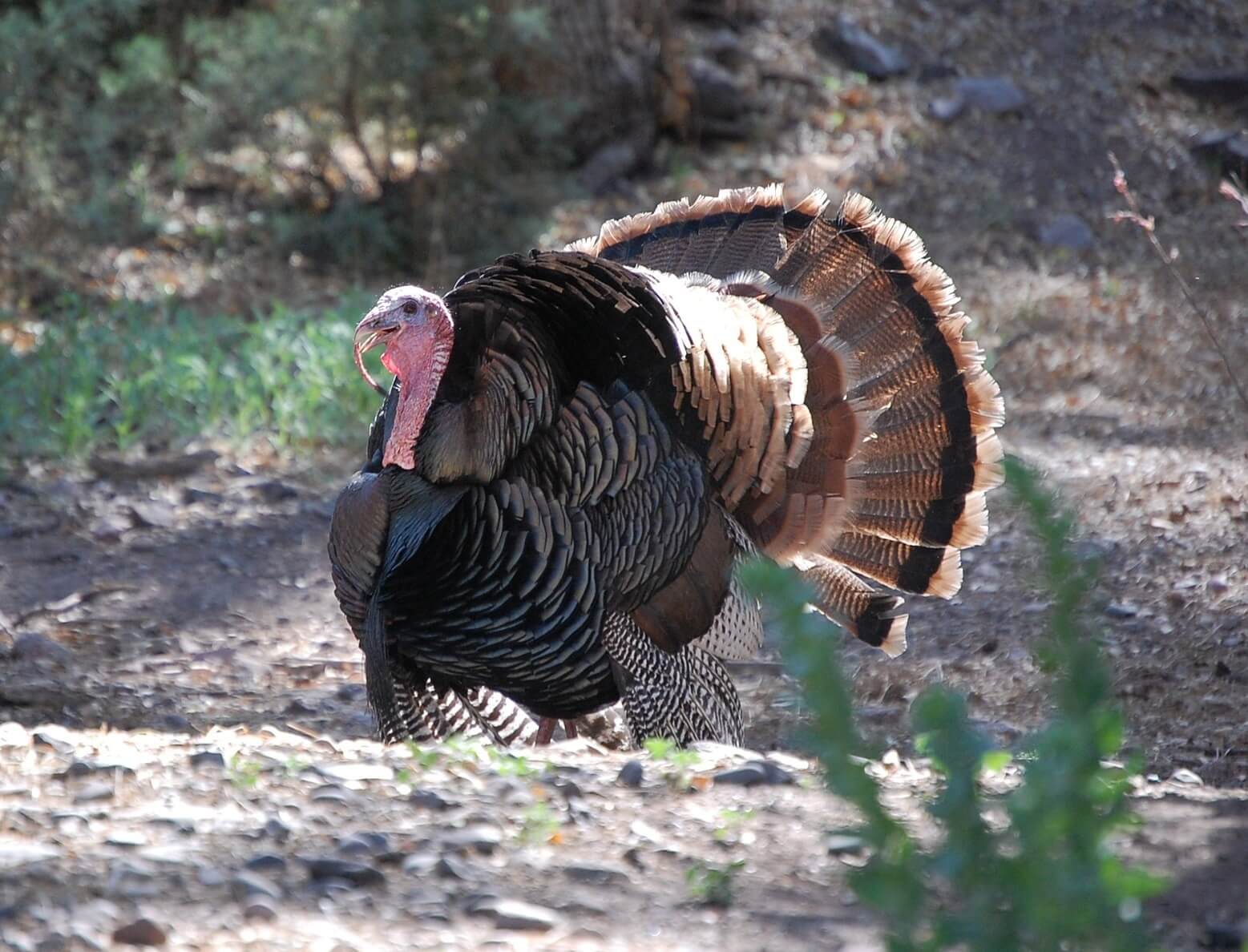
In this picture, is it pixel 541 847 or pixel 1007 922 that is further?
→ pixel 541 847

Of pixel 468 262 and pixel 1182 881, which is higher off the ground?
pixel 468 262

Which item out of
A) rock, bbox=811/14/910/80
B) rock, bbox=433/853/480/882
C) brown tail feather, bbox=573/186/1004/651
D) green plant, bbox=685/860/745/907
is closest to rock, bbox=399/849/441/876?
rock, bbox=433/853/480/882

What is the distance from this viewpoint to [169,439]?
6793 mm

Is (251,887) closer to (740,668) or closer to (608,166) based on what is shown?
(740,668)

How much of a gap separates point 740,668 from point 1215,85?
8.17 metres

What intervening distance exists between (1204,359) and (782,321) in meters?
4.52

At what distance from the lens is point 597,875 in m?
2.54

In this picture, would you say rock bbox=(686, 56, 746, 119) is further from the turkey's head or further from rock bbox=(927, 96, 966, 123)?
→ the turkey's head

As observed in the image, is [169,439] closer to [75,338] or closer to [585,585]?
[75,338]

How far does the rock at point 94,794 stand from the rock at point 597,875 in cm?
91

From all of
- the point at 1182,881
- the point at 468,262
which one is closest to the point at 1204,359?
the point at 468,262

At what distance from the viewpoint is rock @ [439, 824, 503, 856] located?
2641 millimetres

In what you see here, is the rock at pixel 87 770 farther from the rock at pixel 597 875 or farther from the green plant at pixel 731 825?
the green plant at pixel 731 825

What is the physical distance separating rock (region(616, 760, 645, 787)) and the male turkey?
73 centimetres
